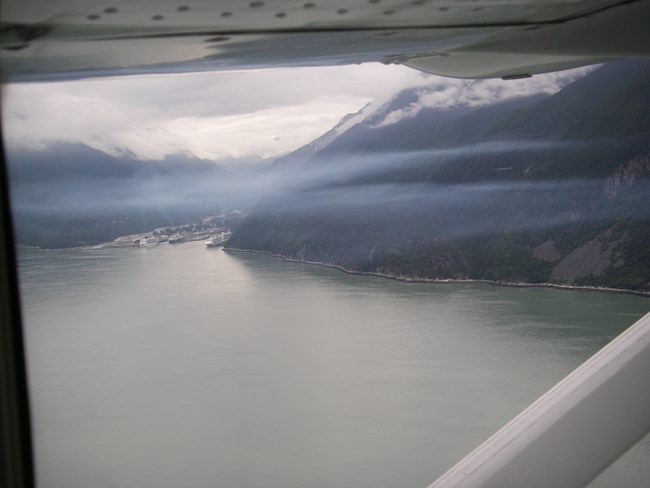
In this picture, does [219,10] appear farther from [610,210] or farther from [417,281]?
[610,210]

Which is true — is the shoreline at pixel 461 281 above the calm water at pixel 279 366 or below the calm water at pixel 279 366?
above

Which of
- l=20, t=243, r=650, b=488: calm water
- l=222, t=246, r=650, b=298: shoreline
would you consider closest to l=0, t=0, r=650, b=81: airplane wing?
l=20, t=243, r=650, b=488: calm water

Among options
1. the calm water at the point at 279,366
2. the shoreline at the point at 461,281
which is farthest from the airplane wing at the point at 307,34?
the shoreline at the point at 461,281

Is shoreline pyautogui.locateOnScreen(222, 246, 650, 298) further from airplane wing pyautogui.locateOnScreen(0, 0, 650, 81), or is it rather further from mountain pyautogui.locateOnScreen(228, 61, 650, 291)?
airplane wing pyautogui.locateOnScreen(0, 0, 650, 81)

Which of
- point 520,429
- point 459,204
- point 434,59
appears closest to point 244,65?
point 434,59

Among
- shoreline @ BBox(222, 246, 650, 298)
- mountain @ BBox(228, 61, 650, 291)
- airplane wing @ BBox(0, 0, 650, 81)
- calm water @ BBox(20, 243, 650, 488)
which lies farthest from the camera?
mountain @ BBox(228, 61, 650, 291)

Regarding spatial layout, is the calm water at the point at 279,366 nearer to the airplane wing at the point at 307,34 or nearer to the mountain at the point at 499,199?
the mountain at the point at 499,199
